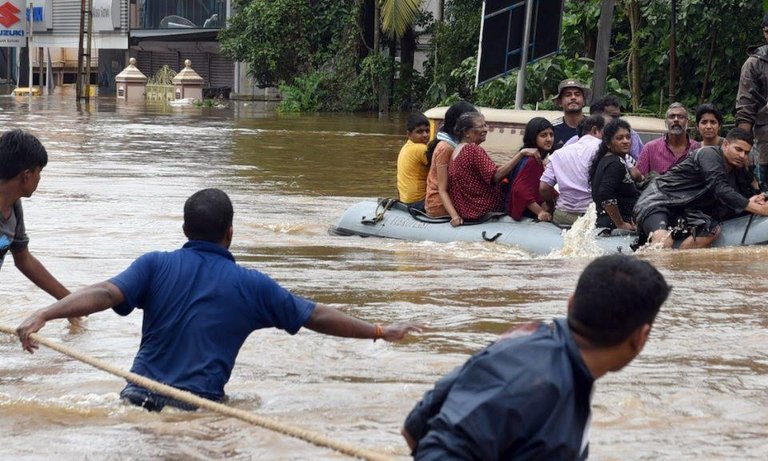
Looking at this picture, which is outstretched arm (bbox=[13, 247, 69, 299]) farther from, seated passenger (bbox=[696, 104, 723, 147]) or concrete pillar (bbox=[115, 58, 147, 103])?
concrete pillar (bbox=[115, 58, 147, 103])

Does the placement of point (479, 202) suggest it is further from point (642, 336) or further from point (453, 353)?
point (642, 336)

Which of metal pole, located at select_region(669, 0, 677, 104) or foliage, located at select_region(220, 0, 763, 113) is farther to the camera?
foliage, located at select_region(220, 0, 763, 113)

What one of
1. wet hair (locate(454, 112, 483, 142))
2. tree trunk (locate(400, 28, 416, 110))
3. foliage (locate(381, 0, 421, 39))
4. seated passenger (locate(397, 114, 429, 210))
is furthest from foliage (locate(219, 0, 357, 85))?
wet hair (locate(454, 112, 483, 142))

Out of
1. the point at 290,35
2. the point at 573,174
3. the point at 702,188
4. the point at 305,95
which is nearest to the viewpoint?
the point at 702,188

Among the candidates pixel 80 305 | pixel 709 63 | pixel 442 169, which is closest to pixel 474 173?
pixel 442 169

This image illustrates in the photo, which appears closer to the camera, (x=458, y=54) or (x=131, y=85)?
(x=458, y=54)

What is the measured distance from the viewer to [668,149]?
36.4 ft

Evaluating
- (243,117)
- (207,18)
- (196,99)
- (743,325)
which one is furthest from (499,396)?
(207,18)

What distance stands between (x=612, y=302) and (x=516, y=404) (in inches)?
13.1

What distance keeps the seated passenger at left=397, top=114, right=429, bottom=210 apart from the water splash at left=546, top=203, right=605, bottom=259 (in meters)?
2.06

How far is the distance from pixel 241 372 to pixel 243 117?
28.1 meters

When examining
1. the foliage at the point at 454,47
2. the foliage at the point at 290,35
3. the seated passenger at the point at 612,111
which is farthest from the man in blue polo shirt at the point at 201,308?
the foliage at the point at 290,35

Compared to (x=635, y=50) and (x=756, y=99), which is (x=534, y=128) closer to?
(x=756, y=99)

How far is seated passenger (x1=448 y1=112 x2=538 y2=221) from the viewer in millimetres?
11203
